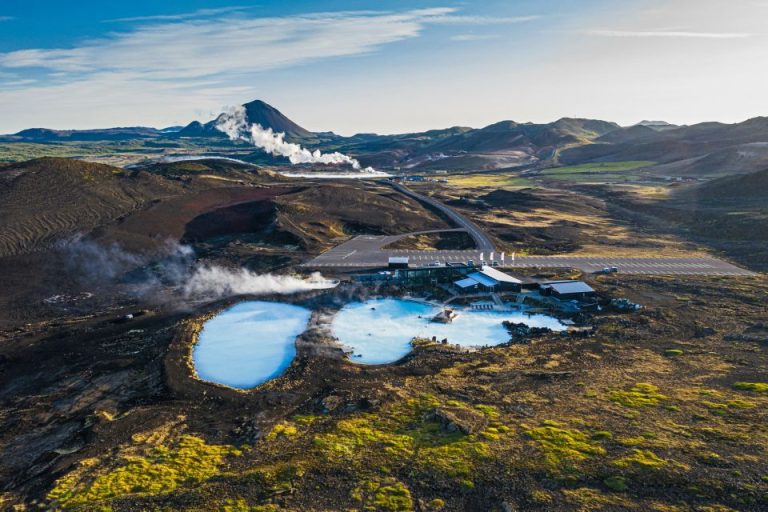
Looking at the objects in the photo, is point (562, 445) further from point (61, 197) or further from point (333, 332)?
point (61, 197)

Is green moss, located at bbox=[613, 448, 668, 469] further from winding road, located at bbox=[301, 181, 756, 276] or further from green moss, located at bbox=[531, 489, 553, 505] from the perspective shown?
winding road, located at bbox=[301, 181, 756, 276]

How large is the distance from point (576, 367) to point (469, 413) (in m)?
15.8

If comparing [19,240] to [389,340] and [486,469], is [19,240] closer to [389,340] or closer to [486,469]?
[389,340]

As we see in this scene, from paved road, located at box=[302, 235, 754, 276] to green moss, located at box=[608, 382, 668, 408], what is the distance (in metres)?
43.0

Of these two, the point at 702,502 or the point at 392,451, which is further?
the point at 392,451

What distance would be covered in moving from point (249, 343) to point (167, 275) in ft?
114

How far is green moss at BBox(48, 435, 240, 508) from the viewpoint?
30.3 meters

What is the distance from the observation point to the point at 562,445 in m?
35.0

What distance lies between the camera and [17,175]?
11306 cm

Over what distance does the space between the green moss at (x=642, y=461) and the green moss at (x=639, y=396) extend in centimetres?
794

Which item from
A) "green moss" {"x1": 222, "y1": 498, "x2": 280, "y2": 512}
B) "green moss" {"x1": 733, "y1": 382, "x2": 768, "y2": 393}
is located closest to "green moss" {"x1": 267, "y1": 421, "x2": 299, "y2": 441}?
"green moss" {"x1": 222, "y1": 498, "x2": 280, "y2": 512}

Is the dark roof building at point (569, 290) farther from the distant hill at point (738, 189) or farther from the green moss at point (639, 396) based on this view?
the distant hill at point (738, 189)

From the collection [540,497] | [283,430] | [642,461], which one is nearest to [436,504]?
[540,497]

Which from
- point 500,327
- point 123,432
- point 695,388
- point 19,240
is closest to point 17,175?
point 19,240
